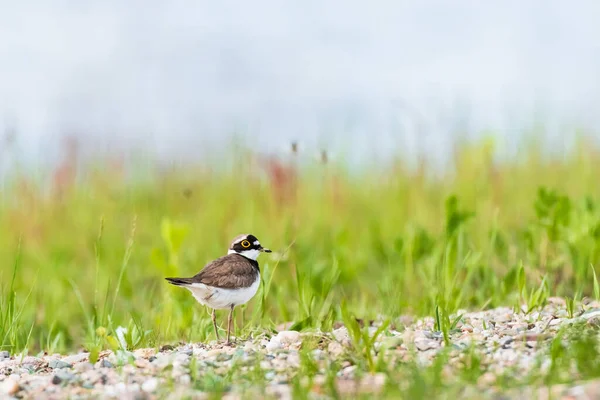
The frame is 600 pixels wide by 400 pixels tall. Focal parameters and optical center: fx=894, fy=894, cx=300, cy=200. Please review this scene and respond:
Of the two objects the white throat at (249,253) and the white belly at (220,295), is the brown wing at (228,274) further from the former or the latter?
the white throat at (249,253)

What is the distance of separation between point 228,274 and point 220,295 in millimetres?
155

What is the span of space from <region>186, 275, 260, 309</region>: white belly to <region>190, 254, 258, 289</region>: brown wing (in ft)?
0.10

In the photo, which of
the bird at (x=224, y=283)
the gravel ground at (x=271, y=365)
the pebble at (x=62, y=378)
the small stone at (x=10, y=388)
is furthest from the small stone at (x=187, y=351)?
the small stone at (x=10, y=388)

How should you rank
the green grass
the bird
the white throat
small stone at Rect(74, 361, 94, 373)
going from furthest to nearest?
1. the green grass
2. the white throat
3. the bird
4. small stone at Rect(74, 361, 94, 373)

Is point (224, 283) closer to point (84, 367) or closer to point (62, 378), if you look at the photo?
point (84, 367)

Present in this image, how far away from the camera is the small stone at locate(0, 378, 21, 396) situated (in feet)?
16.2

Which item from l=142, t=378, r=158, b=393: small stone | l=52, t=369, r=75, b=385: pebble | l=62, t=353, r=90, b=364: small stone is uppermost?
l=142, t=378, r=158, b=393: small stone

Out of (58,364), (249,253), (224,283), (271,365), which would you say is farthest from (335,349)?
A: (58,364)

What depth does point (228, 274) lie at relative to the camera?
6105 millimetres

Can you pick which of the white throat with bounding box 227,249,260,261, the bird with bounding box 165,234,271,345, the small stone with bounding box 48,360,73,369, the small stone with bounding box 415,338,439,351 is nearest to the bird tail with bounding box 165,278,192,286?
the bird with bounding box 165,234,271,345

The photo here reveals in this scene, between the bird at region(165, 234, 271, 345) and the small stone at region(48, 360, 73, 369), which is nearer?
the small stone at region(48, 360, 73, 369)

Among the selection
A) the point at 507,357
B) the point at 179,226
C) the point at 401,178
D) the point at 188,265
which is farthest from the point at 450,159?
the point at 507,357

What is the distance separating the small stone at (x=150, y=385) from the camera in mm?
4758

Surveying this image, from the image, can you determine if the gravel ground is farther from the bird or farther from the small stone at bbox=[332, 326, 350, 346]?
the bird
